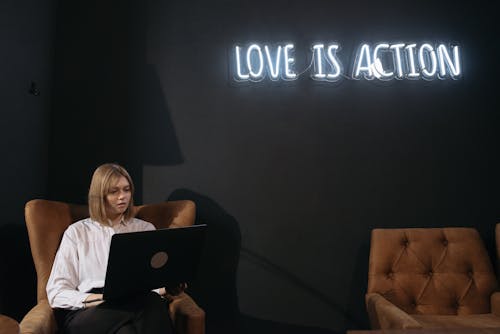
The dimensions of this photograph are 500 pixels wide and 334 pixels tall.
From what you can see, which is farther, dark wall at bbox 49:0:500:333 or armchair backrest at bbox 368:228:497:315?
dark wall at bbox 49:0:500:333

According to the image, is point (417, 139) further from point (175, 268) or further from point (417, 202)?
point (175, 268)

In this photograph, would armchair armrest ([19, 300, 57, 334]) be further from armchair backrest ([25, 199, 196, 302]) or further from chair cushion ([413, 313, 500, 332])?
chair cushion ([413, 313, 500, 332])

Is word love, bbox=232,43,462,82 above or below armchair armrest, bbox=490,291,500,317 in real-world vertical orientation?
above

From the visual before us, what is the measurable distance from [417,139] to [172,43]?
6.37ft

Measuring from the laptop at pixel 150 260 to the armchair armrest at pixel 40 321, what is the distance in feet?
0.99

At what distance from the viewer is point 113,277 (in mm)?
1490

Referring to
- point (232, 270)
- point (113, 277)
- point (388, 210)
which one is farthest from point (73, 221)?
point (388, 210)

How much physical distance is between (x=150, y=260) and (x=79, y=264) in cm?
55

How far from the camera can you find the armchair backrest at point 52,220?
1992mm

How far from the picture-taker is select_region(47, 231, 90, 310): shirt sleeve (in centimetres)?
170

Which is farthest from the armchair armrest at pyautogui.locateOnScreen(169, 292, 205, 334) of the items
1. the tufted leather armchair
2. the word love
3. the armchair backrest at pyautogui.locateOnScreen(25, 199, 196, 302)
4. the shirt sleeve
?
the word love

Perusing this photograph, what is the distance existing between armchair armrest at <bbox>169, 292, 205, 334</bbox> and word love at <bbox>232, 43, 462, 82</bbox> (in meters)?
1.64

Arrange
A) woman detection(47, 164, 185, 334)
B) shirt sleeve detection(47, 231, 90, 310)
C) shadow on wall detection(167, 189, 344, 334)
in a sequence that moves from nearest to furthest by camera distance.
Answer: woman detection(47, 164, 185, 334) → shirt sleeve detection(47, 231, 90, 310) → shadow on wall detection(167, 189, 344, 334)

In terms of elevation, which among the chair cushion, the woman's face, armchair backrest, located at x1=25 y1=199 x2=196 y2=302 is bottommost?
the chair cushion
